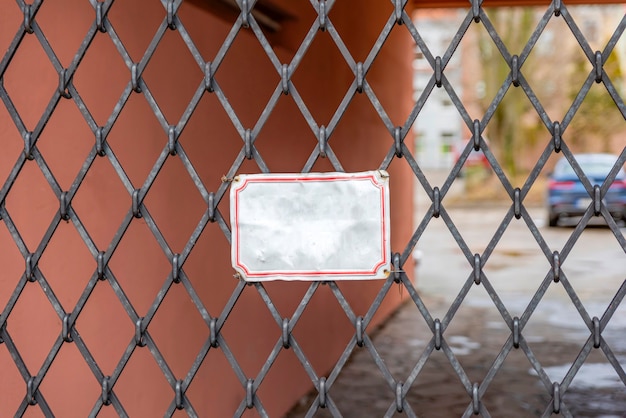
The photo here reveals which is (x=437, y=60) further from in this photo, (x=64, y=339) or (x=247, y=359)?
(x=247, y=359)

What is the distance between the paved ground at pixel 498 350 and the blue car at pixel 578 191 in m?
2.16

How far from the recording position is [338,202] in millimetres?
1560

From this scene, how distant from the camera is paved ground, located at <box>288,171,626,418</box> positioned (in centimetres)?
457

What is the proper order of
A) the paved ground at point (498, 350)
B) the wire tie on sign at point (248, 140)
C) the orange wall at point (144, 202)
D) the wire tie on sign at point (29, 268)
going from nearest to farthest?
Answer: the wire tie on sign at point (248, 140) < the wire tie on sign at point (29, 268) < the orange wall at point (144, 202) < the paved ground at point (498, 350)

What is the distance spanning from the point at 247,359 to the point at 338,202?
2.08 m

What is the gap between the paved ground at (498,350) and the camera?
457 centimetres

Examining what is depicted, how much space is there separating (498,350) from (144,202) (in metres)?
3.84

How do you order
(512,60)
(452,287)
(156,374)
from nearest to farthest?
(512,60) → (156,374) → (452,287)

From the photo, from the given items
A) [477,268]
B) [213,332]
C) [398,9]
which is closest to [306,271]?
[213,332]

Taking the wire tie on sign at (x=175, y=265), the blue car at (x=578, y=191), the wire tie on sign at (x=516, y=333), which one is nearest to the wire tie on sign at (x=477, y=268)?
the wire tie on sign at (x=516, y=333)

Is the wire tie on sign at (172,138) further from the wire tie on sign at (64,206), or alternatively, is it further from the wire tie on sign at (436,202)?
the wire tie on sign at (436,202)

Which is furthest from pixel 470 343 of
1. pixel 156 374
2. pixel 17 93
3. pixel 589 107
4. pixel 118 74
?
pixel 589 107

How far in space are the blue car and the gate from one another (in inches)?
389

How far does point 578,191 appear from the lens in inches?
542
